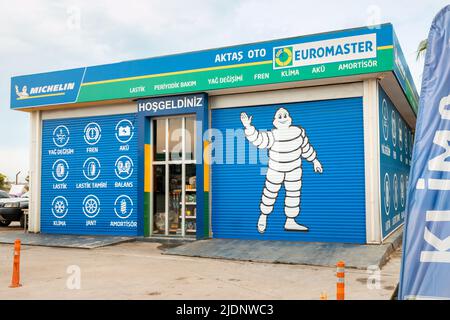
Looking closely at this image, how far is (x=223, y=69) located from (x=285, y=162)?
3132 mm

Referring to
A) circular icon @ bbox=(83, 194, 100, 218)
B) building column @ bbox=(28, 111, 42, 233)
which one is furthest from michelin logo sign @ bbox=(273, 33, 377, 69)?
building column @ bbox=(28, 111, 42, 233)

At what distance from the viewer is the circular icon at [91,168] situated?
47.4 feet

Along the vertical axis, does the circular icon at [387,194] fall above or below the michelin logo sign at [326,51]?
below

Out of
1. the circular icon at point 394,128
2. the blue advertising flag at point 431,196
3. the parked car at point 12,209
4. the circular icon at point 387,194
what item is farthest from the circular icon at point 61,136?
the blue advertising flag at point 431,196

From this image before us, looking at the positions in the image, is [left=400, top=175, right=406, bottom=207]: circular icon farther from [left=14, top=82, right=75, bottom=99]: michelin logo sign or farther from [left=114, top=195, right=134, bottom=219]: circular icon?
[left=14, top=82, right=75, bottom=99]: michelin logo sign

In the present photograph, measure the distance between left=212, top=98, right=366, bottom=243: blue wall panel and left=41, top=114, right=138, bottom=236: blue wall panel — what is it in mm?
3004

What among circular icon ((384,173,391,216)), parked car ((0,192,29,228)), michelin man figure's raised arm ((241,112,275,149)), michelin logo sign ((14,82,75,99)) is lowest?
parked car ((0,192,29,228))

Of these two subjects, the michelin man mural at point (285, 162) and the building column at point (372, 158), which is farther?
the michelin man mural at point (285, 162)

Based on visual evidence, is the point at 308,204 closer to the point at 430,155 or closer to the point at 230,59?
the point at 230,59

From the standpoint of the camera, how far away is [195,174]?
1315 centimetres

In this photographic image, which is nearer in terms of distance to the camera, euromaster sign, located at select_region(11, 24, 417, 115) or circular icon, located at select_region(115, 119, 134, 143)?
euromaster sign, located at select_region(11, 24, 417, 115)

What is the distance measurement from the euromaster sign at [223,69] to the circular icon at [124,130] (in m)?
0.90

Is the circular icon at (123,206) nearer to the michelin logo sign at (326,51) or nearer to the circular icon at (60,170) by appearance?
the circular icon at (60,170)

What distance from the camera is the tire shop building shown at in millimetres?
11266
